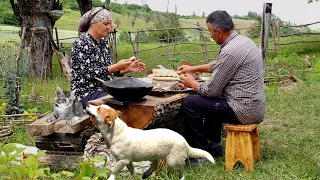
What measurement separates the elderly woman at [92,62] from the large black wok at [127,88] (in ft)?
2.16

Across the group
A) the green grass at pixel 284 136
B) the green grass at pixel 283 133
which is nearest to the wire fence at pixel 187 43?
the green grass at pixel 283 133

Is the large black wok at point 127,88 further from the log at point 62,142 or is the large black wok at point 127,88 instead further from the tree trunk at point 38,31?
the tree trunk at point 38,31

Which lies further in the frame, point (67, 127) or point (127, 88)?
point (67, 127)

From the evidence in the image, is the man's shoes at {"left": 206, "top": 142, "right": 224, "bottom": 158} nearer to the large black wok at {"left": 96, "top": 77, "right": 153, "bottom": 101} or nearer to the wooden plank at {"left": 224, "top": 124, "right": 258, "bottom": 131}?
the wooden plank at {"left": 224, "top": 124, "right": 258, "bottom": 131}

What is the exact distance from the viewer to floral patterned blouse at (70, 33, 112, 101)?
5.41 metres

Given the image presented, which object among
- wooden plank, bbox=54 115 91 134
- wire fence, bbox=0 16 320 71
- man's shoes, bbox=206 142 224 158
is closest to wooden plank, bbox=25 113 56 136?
wooden plank, bbox=54 115 91 134

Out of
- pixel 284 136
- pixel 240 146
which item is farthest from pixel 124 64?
pixel 284 136

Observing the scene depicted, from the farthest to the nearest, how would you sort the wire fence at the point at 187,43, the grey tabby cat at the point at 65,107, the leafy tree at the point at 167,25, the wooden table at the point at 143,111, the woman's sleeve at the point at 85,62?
the leafy tree at the point at 167,25, the wire fence at the point at 187,43, the woman's sleeve at the point at 85,62, the grey tabby cat at the point at 65,107, the wooden table at the point at 143,111

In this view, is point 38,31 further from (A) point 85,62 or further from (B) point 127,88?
(B) point 127,88

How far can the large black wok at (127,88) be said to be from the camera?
4.57 meters

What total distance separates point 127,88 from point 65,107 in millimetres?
936

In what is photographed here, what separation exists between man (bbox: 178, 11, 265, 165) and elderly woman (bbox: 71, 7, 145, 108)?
0.83 meters

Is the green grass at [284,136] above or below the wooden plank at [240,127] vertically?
below

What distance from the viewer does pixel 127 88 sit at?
14.9 feet
